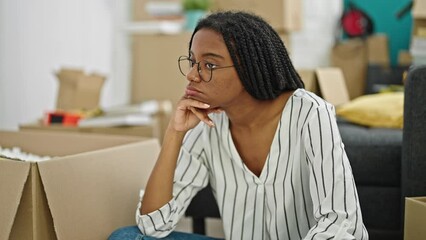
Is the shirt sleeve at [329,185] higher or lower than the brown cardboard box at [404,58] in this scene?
lower

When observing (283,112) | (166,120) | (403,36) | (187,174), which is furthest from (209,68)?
(403,36)

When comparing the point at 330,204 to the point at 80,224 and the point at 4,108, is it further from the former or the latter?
the point at 4,108

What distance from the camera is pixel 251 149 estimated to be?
53.8 inches

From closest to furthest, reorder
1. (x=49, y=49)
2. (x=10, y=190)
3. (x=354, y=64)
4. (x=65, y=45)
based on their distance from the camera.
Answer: (x=10, y=190) < (x=49, y=49) < (x=65, y=45) < (x=354, y=64)

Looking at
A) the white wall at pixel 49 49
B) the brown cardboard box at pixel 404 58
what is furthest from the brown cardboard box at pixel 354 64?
the white wall at pixel 49 49

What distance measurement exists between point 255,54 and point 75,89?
5.52ft

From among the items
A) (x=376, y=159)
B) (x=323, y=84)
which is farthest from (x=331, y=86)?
(x=376, y=159)

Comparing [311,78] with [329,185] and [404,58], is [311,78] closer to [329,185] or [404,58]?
[404,58]

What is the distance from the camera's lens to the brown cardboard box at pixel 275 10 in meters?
3.31

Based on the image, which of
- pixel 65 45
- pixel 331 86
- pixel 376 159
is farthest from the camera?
pixel 65 45

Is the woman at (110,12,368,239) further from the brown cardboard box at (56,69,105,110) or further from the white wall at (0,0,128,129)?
the white wall at (0,0,128,129)

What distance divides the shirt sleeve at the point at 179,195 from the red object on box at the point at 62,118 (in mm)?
1126

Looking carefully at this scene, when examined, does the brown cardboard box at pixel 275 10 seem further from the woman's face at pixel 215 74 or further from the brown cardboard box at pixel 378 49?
the woman's face at pixel 215 74

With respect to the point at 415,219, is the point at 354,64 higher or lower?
higher
